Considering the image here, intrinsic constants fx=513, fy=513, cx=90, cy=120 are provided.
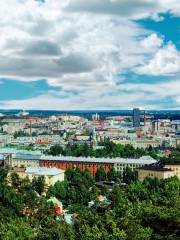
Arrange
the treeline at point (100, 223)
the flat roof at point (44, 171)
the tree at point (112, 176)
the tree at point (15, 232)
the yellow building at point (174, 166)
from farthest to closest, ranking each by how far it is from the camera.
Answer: the yellow building at point (174, 166)
the tree at point (112, 176)
the flat roof at point (44, 171)
the tree at point (15, 232)
the treeline at point (100, 223)

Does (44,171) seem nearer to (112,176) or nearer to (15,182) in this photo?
(112,176)

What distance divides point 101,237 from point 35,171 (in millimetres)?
35522

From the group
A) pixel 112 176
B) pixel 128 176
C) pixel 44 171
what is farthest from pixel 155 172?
pixel 44 171

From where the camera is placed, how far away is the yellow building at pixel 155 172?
4823 centimetres

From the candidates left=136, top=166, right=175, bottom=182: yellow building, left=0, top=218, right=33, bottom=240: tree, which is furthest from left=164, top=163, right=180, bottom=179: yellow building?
left=0, top=218, right=33, bottom=240: tree

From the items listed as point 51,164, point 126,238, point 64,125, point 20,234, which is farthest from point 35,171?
point 64,125

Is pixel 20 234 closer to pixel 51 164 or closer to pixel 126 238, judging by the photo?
pixel 126 238

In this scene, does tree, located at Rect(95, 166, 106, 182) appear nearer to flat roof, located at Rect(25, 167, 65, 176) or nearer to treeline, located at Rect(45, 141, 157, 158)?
flat roof, located at Rect(25, 167, 65, 176)

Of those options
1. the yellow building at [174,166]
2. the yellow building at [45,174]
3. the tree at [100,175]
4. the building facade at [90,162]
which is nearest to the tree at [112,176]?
the tree at [100,175]

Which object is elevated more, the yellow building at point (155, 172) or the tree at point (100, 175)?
the yellow building at point (155, 172)

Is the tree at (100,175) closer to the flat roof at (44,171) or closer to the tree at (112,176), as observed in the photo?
the tree at (112,176)

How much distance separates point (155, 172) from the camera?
48.7 meters

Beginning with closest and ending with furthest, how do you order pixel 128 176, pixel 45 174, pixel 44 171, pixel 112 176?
1. pixel 45 174
2. pixel 44 171
3. pixel 128 176
4. pixel 112 176

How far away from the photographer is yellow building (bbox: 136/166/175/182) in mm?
48234
